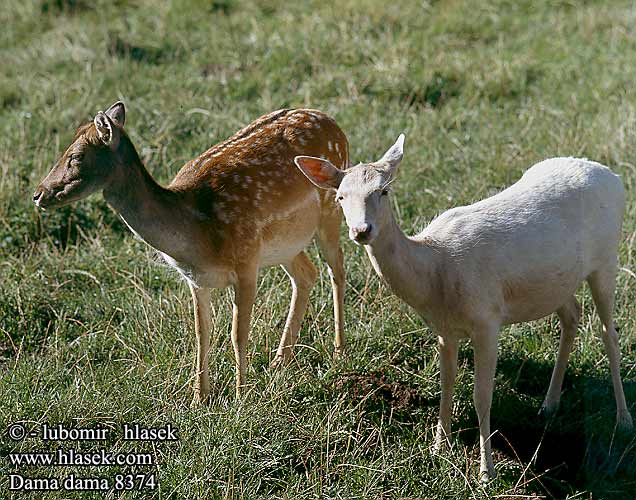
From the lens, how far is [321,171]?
15.0ft

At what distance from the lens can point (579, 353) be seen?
Result: 5789mm

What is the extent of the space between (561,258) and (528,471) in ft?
3.61

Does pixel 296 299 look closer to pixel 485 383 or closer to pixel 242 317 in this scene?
pixel 242 317

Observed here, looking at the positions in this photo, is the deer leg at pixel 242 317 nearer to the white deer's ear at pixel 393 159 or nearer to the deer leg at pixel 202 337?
the deer leg at pixel 202 337

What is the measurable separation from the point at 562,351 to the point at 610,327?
312 mm

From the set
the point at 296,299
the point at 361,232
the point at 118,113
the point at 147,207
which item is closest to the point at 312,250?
the point at 296,299

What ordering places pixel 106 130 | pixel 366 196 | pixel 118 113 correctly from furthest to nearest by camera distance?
1. pixel 118 113
2. pixel 106 130
3. pixel 366 196

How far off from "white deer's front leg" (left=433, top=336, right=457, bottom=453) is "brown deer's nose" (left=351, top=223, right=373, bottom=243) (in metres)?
1.01

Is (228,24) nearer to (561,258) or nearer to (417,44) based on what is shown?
(417,44)

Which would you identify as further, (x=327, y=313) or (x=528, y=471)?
(x=327, y=313)

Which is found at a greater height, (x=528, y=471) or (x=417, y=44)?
(x=417, y=44)

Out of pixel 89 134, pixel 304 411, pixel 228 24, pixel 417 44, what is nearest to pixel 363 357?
pixel 304 411

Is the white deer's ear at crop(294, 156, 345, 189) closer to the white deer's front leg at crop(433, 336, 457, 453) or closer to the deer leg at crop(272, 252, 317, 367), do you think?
the white deer's front leg at crop(433, 336, 457, 453)

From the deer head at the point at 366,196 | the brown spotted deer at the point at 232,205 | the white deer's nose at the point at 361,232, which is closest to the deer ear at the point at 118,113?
the brown spotted deer at the point at 232,205
